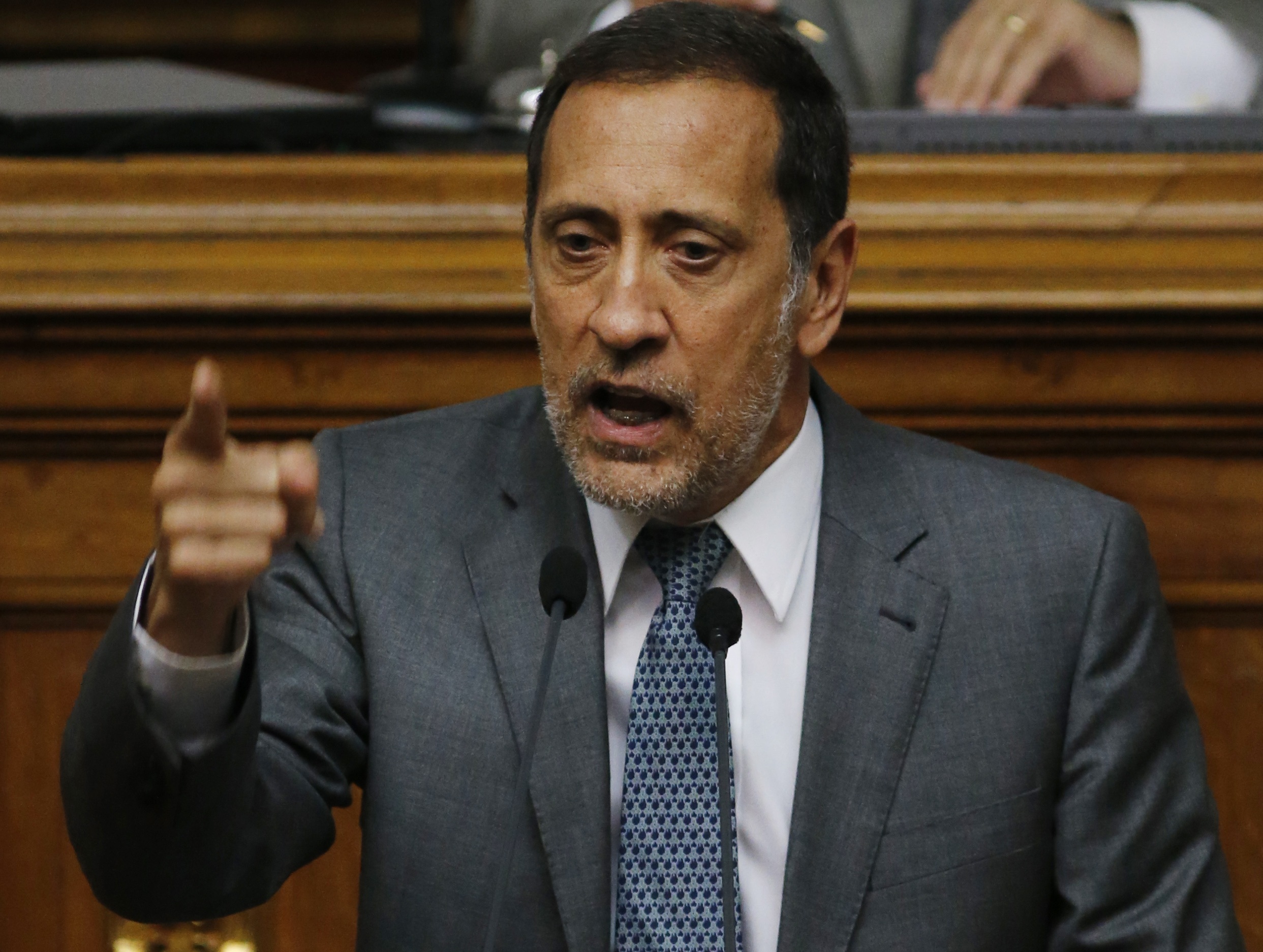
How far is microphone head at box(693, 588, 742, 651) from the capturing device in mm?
1163

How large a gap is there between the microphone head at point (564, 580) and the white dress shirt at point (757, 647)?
255 millimetres

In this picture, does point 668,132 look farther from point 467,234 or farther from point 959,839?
point 959,839

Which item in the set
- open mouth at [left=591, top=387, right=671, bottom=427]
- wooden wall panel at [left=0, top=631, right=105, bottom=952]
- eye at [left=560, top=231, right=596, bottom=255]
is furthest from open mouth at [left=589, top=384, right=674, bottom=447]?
wooden wall panel at [left=0, top=631, right=105, bottom=952]

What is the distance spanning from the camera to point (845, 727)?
55.0 inches

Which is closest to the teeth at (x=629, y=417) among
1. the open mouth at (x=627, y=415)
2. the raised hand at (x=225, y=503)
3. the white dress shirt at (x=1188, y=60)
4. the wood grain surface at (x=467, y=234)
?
the open mouth at (x=627, y=415)

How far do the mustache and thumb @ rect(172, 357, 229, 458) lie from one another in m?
0.46

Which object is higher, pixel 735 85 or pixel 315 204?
pixel 735 85

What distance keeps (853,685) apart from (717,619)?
29 cm

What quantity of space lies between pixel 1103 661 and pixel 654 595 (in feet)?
1.32

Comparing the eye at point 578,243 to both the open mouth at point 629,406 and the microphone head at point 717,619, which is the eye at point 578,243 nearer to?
the open mouth at point 629,406

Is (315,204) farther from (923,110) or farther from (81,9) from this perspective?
(81,9)

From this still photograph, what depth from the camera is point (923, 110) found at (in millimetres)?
1919

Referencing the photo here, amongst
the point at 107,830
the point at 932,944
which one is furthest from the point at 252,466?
the point at 932,944

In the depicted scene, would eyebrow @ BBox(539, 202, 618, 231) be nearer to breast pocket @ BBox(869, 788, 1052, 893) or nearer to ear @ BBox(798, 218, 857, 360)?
ear @ BBox(798, 218, 857, 360)
